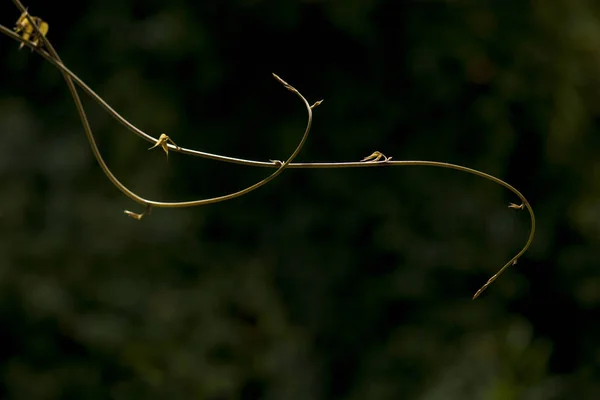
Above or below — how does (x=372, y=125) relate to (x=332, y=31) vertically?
below

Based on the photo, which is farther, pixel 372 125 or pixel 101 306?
pixel 372 125

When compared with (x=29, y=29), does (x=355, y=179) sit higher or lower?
lower

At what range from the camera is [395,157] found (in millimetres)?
2273

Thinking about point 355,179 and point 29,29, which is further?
point 355,179

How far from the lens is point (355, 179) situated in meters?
2.25

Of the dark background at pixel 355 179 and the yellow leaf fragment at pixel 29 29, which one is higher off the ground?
the yellow leaf fragment at pixel 29 29

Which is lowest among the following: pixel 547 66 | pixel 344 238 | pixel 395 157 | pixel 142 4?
pixel 344 238

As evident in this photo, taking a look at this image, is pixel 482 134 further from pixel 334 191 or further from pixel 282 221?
pixel 282 221

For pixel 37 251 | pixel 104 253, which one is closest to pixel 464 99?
pixel 104 253

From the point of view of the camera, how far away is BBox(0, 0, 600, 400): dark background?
2076mm

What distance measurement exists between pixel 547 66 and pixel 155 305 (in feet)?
4.15

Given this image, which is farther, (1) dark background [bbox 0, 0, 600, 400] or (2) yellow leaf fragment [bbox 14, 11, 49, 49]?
(1) dark background [bbox 0, 0, 600, 400]

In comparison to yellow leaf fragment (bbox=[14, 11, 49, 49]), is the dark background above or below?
below

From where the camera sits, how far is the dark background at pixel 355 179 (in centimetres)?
208
